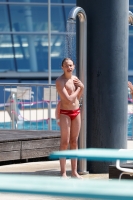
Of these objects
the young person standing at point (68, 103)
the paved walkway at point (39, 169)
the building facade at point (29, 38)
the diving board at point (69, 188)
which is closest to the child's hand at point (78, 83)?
the young person standing at point (68, 103)

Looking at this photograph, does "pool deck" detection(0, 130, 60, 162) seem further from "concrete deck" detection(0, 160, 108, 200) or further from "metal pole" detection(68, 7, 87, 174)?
"metal pole" detection(68, 7, 87, 174)

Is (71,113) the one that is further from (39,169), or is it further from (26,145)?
(26,145)

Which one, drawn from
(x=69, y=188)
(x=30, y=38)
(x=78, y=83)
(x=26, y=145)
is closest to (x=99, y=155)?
(x=69, y=188)

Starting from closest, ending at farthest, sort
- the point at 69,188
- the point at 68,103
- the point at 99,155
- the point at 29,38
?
1. the point at 69,188
2. the point at 99,155
3. the point at 68,103
4. the point at 29,38

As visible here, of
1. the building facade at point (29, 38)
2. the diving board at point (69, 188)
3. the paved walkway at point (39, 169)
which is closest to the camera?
the diving board at point (69, 188)

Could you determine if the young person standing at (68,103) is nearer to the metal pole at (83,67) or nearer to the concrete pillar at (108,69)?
the metal pole at (83,67)

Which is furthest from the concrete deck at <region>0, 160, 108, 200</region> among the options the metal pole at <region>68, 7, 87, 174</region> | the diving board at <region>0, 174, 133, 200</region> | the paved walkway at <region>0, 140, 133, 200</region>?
the diving board at <region>0, 174, 133, 200</region>

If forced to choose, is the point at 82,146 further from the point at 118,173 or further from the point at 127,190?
the point at 127,190

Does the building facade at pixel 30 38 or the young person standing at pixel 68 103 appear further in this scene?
the building facade at pixel 30 38

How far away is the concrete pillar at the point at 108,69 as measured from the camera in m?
10.0

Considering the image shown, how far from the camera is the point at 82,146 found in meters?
10.1

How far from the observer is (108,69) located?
10016mm

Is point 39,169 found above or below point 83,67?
below

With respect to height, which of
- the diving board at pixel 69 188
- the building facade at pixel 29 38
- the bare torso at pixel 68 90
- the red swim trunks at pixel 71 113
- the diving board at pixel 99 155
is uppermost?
the diving board at pixel 69 188
